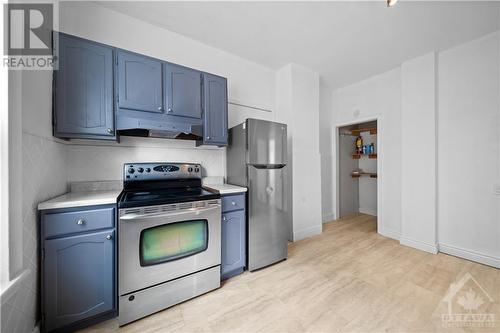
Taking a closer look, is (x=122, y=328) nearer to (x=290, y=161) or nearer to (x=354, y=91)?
(x=290, y=161)

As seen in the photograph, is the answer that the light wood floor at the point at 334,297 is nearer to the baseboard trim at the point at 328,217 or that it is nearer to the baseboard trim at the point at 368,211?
the baseboard trim at the point at 328,217

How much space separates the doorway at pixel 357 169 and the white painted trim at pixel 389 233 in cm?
90

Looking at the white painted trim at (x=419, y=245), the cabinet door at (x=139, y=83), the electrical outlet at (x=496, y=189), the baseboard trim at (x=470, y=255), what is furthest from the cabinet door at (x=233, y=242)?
the electrical outlet at (x=496, y=189)

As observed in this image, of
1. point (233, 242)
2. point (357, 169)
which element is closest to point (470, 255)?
point (357, 169)

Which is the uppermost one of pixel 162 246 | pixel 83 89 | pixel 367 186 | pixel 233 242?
pixel 83 89

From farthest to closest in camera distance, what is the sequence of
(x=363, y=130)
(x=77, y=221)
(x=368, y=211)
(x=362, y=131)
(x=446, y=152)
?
(x=368, y=211) → (x=362, y=131) → (x=363, y=130) → (x=446, y=152) → (x=77, y=221)

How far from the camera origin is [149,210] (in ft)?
4.61

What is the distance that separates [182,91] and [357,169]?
4.36 m

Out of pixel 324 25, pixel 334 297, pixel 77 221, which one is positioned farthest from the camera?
pixel 324 25

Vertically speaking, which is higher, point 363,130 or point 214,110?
point 363,130

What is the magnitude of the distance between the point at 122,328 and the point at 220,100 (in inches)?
86.9

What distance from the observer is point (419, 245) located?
2.59 meters

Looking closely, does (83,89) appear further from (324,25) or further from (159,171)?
(324,25)

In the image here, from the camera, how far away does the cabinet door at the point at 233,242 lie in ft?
6.13
